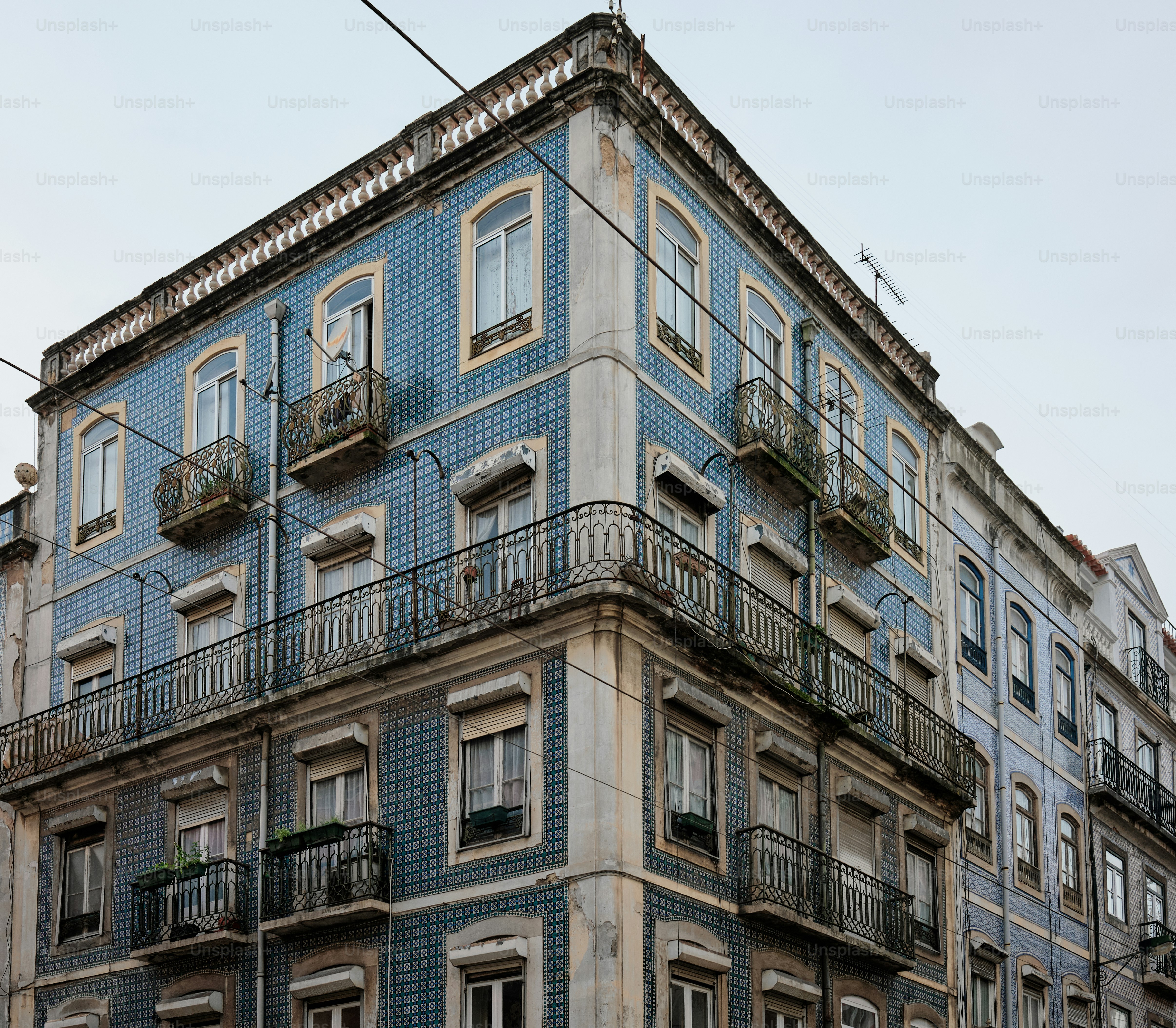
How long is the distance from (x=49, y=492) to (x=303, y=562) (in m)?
7.15

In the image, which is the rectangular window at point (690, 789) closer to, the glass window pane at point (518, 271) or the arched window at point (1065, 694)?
the glass window pane at point (518, 271)

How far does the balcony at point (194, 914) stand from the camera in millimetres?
23500

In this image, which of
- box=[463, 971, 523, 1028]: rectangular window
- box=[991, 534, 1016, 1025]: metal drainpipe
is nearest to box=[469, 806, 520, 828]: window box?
box=[463, 971, 523, 1028]: rectangular window

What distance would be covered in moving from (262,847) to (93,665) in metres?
5.95

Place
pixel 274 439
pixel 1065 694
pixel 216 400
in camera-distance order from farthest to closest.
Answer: pixel 1065 694 < pixel 216 400 < pixel 274 439

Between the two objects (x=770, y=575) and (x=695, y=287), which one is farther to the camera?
(x=770, y=575)

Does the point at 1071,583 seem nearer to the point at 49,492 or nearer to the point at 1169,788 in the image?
the point at 1169,788

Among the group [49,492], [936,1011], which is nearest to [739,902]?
[936,1011]

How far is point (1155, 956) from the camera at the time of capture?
35.0 m

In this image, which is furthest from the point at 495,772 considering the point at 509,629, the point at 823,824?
the point at 823,824

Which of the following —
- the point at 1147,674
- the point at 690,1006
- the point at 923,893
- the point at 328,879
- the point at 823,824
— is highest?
the point at 1147,674

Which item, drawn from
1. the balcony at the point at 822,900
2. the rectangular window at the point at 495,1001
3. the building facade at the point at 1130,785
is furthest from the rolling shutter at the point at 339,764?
the building facade at the point at 1130,785

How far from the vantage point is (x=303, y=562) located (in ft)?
83.4

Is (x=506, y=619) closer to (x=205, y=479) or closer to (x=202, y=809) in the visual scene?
(x=202, y=809)
